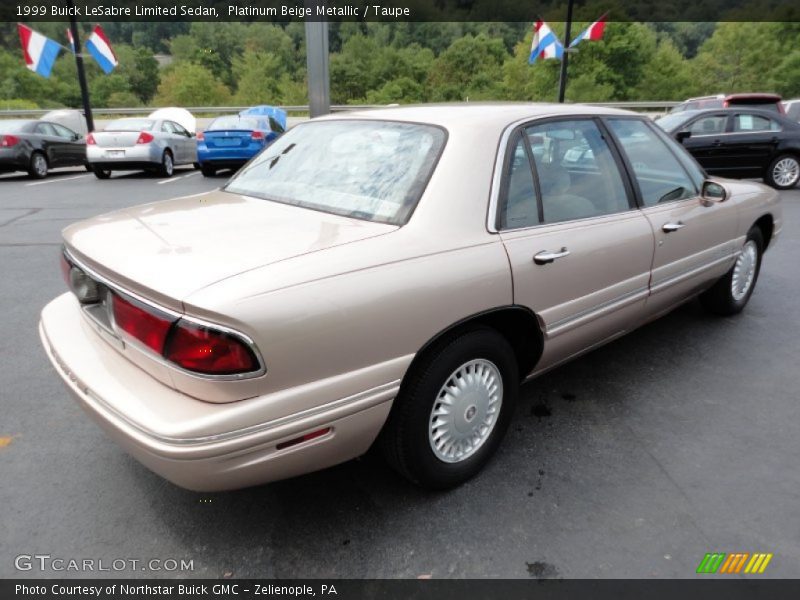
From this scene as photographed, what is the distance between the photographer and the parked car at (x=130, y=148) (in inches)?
490

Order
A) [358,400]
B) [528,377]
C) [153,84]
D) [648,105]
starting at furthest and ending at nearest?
[153,84]
[648,105]
[528,377]
[358,400]

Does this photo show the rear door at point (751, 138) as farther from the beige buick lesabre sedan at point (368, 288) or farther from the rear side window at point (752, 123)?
the beige buick lesabre sedan at point (368, 288)

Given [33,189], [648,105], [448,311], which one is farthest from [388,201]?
[648,105]

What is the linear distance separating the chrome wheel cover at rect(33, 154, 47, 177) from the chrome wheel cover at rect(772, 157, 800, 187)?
15311 millimetres

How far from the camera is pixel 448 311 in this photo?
2.11m

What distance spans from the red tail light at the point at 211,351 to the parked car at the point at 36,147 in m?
13.3

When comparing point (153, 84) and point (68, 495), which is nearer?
point (68, 495)

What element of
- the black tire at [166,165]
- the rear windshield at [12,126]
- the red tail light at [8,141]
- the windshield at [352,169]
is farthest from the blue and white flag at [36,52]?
the windshield at [352,169]

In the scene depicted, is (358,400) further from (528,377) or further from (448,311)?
(528,377)

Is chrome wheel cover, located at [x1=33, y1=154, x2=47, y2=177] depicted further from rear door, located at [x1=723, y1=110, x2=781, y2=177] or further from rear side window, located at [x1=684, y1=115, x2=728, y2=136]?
rear door, located at [x1=723, y1=110, x2=781, y2=177]

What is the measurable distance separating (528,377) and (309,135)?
167 cm

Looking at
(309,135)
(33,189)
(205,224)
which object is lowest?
(33,189)

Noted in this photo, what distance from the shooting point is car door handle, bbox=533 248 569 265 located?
241 centimetres

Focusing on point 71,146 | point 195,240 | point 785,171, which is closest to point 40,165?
point 71,146
